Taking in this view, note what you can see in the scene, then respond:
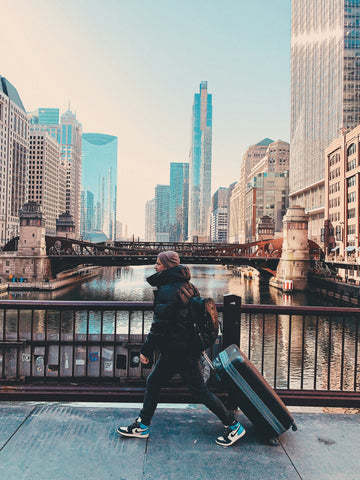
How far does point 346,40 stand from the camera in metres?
77.6

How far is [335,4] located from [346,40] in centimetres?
1122

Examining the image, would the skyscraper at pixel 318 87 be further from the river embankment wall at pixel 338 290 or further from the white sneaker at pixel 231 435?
the white sneaker at pixel 231 435

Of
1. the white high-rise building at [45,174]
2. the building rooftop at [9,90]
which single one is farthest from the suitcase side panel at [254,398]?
the white high-rise building at [45,174]

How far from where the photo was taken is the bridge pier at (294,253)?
2443 inches

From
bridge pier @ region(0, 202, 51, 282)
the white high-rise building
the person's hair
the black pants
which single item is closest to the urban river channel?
the black pants

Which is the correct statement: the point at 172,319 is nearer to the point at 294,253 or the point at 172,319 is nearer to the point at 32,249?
the point at 294,253

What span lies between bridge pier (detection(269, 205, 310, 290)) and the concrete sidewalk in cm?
5880

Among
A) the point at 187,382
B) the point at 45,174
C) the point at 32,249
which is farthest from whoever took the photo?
the point at 45,174

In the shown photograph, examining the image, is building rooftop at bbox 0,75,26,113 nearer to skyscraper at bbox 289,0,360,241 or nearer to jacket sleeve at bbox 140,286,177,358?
skyscraper at bbox 289,0,360,241

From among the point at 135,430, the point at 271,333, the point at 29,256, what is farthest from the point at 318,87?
the point at 135,430

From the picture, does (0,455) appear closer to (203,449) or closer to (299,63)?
(203,449)

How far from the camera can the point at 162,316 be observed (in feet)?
13.6

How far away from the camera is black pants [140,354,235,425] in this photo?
4.27 metres

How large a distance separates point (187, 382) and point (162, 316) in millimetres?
860
